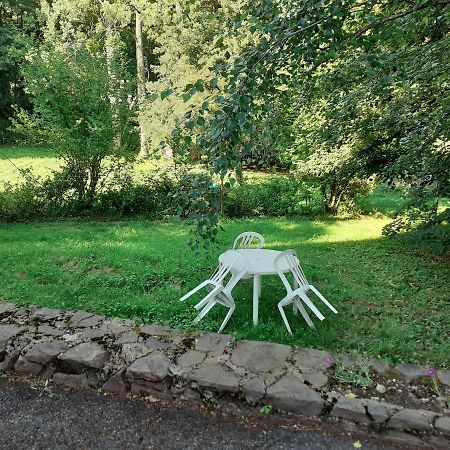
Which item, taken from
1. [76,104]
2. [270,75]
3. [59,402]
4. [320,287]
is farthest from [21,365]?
[76,104]

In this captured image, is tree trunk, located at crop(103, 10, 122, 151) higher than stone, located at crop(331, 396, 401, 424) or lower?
higher

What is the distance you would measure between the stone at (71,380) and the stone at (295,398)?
1327 millimetres

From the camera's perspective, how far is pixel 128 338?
129 inches

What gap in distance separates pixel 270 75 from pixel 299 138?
6.64m

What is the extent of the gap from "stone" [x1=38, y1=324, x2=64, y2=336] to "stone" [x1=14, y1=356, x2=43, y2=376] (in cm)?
30

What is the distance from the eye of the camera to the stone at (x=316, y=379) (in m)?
2.73

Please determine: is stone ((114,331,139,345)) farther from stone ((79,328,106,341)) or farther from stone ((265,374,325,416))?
stone ((265,374,325,416))

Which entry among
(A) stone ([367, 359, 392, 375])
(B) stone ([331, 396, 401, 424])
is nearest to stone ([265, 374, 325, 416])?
(B) stone ([331, 396, 401, 424])

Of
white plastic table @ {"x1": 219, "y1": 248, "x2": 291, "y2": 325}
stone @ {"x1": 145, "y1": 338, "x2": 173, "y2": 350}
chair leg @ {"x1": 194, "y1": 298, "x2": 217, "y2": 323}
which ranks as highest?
white plastic table @ {"x1": 219, "y1": 248, "x2": 291, "y2": 325}

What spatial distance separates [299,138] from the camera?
9008mm

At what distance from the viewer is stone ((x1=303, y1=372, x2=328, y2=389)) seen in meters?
2.73

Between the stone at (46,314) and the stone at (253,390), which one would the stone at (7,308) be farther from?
the stone at (253,390)

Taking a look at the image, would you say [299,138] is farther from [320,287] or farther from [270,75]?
[270,75]

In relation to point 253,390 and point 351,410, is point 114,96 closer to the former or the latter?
point 253,390
